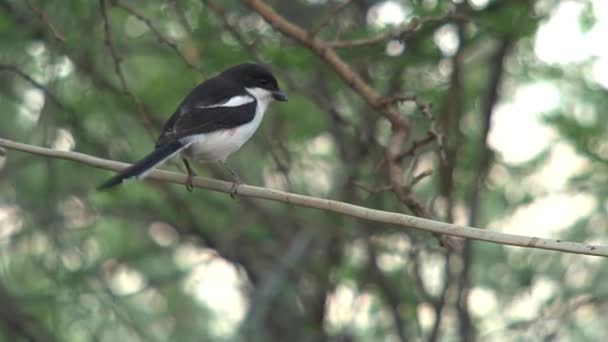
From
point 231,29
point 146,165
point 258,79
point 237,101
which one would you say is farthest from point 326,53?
point 146,165

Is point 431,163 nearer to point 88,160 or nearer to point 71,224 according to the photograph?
point 71,224

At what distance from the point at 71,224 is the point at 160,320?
4.69 feet

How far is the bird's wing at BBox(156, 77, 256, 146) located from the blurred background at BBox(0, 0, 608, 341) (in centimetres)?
56

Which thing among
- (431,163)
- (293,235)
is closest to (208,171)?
(293,235)

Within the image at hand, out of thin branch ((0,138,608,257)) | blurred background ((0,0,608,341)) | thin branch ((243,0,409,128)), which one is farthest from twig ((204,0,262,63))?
thin branch ((0,138,608,257))

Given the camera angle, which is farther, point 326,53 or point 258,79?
point 258,79

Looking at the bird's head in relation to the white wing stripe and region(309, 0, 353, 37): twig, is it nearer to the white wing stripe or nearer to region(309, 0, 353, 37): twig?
the white wing stripe

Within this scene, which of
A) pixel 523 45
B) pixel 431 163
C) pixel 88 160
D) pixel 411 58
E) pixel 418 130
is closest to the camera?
pixel 88 160

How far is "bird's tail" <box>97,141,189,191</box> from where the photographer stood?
11.7 feet

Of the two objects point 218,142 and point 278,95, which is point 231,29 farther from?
point 218,142

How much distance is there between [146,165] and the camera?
3.89 m

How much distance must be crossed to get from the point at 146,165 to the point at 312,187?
394 cm

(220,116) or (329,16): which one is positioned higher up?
(329,16)

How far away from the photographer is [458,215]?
25.5 ft
